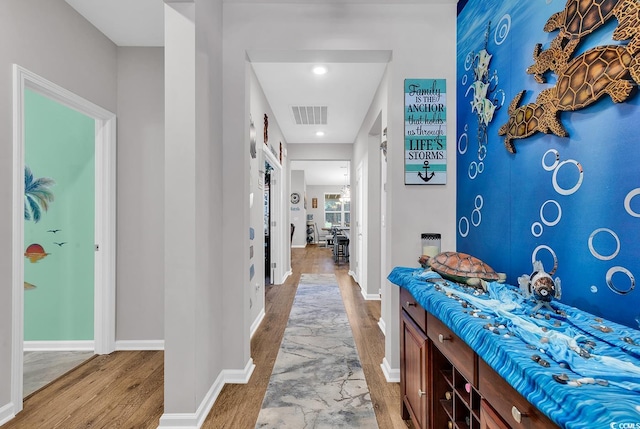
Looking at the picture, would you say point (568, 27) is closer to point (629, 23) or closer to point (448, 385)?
point (629, 23)

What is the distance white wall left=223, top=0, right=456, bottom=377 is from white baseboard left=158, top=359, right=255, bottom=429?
779mm

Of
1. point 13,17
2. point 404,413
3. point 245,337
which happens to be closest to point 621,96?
point 404,413

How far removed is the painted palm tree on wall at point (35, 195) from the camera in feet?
8.45

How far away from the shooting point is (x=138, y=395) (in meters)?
2.03

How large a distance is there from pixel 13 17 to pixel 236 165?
1543 millimetres

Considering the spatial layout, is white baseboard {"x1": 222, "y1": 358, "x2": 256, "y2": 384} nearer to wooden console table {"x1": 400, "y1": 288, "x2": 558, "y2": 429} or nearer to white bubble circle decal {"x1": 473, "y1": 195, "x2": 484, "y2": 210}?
wooden console table {"x1": 400, "y1": 288, "x2": 558, "y2": 429}

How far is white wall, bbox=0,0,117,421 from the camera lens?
1756mm

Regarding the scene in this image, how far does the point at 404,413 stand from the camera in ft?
5.83

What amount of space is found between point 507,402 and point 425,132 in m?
1.77

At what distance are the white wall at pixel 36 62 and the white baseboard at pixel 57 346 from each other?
0.95 m

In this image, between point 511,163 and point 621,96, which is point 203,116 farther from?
point 621,96

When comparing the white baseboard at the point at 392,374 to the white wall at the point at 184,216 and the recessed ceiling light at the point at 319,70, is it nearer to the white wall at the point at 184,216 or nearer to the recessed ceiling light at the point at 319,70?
the white wall at the point at 184,216

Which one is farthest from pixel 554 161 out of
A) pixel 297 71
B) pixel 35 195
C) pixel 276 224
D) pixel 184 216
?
pixel 276 224

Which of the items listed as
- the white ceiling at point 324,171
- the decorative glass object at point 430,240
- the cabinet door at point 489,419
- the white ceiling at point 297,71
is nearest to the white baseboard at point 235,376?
the decorative glass object at point 430,240
